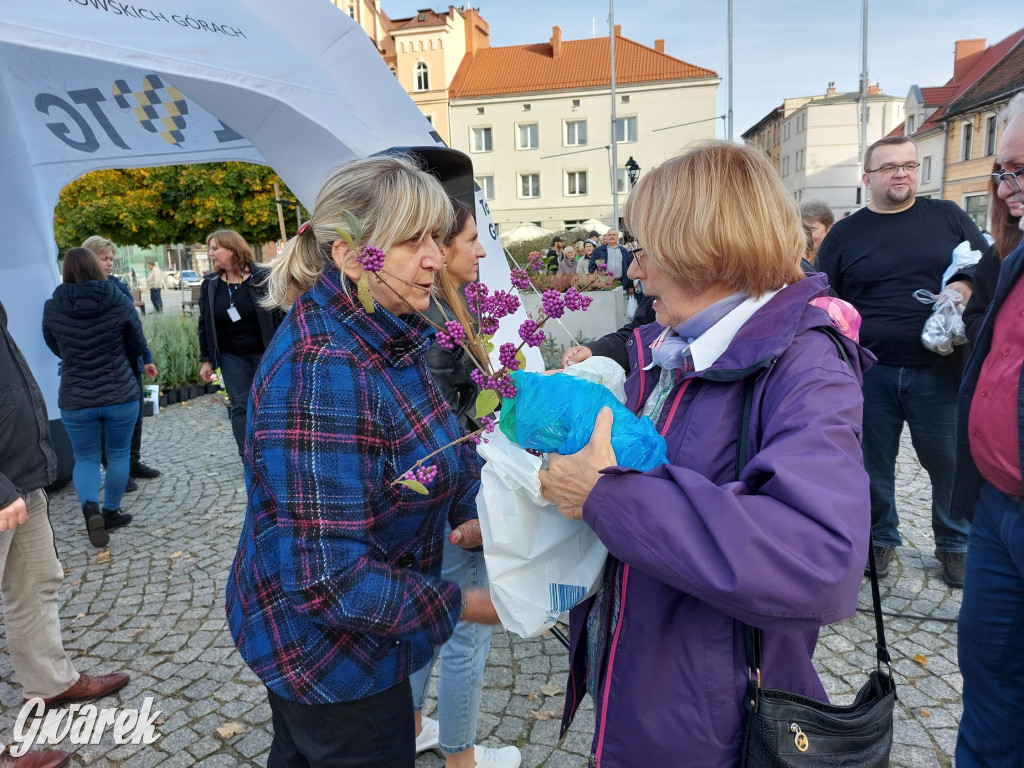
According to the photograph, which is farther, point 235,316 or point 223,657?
point 235,316

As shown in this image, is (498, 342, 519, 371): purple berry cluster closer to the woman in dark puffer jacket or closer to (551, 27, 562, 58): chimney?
the woman in dark puffer jacket

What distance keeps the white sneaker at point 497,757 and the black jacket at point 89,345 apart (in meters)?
4.02

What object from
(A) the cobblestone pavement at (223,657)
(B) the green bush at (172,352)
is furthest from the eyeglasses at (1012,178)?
(B) the green bush at (172,352)

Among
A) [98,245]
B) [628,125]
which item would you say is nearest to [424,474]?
[98,245]

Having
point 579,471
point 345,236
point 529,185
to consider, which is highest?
point 529,185

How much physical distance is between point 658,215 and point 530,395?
1.48 ft

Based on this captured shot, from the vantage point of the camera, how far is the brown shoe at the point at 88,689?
3.12m

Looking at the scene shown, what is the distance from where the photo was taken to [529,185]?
44.4m

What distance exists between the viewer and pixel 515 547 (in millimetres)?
1339

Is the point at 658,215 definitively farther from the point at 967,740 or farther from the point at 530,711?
the point at 530,711

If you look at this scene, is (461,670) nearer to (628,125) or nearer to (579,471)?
(579,471)

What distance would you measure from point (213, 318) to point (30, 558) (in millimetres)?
3083

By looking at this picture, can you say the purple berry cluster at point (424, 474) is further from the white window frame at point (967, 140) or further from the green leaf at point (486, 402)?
the white window frame at point (967, 140)

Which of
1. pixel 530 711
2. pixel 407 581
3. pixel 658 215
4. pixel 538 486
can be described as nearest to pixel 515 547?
pixel 538 486
